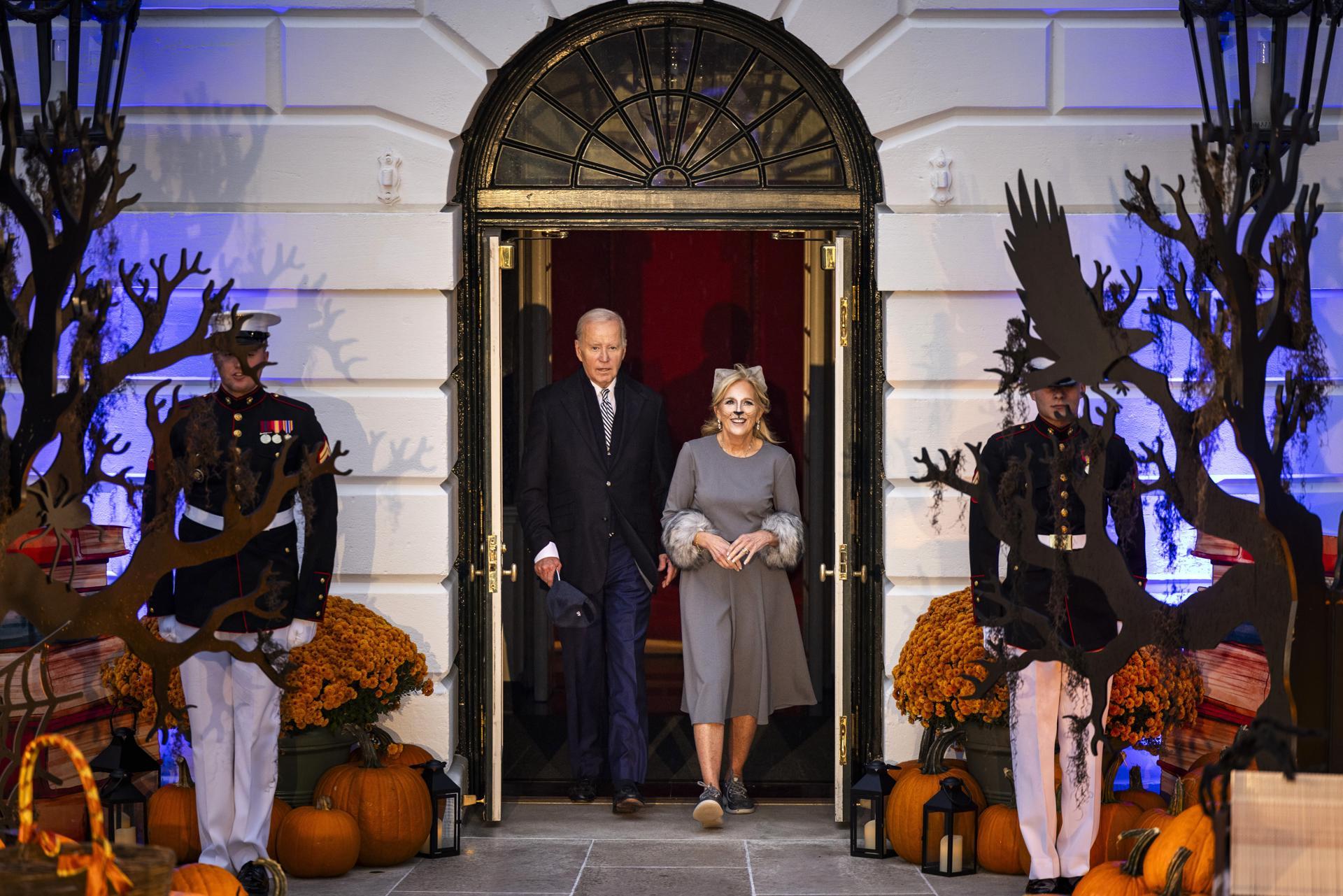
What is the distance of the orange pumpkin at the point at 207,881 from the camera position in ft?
16.2

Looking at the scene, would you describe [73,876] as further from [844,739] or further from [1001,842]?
[844,739]

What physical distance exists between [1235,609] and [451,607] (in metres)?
3.32

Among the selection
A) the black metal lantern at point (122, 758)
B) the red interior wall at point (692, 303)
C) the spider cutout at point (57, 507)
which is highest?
the red interior wall at point (692, 303)

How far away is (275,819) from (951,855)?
2.64 m

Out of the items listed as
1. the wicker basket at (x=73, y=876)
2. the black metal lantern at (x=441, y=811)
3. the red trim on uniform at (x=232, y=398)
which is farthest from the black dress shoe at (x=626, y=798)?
the wicker basket at (x=73, y=876)

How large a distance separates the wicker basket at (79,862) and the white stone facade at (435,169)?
3.08 metres

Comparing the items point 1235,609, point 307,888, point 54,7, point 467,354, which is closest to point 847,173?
point 467,354

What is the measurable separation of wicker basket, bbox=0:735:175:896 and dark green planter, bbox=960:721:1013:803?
352 cm

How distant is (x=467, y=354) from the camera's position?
268 inches

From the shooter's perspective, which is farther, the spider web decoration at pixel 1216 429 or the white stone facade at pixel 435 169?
the white stone facade at pixel 435 169

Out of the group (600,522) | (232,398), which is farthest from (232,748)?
Result: (600,522)

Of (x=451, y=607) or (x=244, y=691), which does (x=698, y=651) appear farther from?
(x=244, y=691)

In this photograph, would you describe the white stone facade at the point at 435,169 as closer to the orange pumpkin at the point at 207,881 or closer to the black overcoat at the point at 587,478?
the black overcoat at the point at 587,478

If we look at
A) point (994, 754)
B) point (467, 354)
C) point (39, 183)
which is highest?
point (39, 183)
